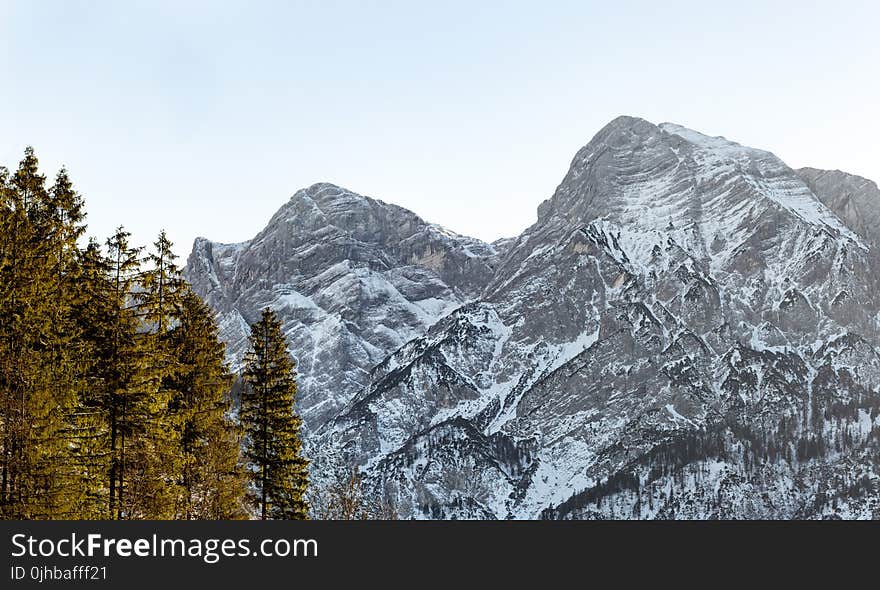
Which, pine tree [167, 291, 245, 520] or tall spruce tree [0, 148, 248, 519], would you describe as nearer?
tall spruce tree [0, 148, 248, 519]

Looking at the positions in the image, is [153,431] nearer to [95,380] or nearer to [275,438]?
[95,380]

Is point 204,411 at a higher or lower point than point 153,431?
higher

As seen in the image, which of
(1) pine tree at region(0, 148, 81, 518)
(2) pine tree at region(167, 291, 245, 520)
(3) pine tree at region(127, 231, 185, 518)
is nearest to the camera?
(1) pine tree at region(0, 148, 81, 518)

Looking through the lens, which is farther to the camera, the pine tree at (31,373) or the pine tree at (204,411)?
the pine tree at (204,411)

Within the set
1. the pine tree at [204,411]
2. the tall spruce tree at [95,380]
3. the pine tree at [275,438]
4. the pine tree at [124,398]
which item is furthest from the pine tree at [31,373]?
the pine tree at [275,438]

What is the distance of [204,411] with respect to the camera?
39844 mm

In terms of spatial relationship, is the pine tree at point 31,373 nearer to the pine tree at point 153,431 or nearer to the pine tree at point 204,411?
the pine tree at point 153,431

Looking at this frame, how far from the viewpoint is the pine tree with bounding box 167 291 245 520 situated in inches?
1476

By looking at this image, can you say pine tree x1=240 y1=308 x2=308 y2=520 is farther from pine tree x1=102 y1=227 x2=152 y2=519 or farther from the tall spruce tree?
pine tree x1=102 y1=227 x2=152 y2=519

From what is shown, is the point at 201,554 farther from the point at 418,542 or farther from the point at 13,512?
the point at 13,512

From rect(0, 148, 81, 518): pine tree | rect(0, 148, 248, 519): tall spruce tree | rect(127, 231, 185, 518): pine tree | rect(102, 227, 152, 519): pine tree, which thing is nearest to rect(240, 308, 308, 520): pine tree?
rect(0, 148, 248, 519): tall spruce tree

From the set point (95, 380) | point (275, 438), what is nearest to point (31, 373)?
point (95, 380)

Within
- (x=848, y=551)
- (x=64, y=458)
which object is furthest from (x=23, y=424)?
(x=848, y=551)

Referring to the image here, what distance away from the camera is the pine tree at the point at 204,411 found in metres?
37.5
